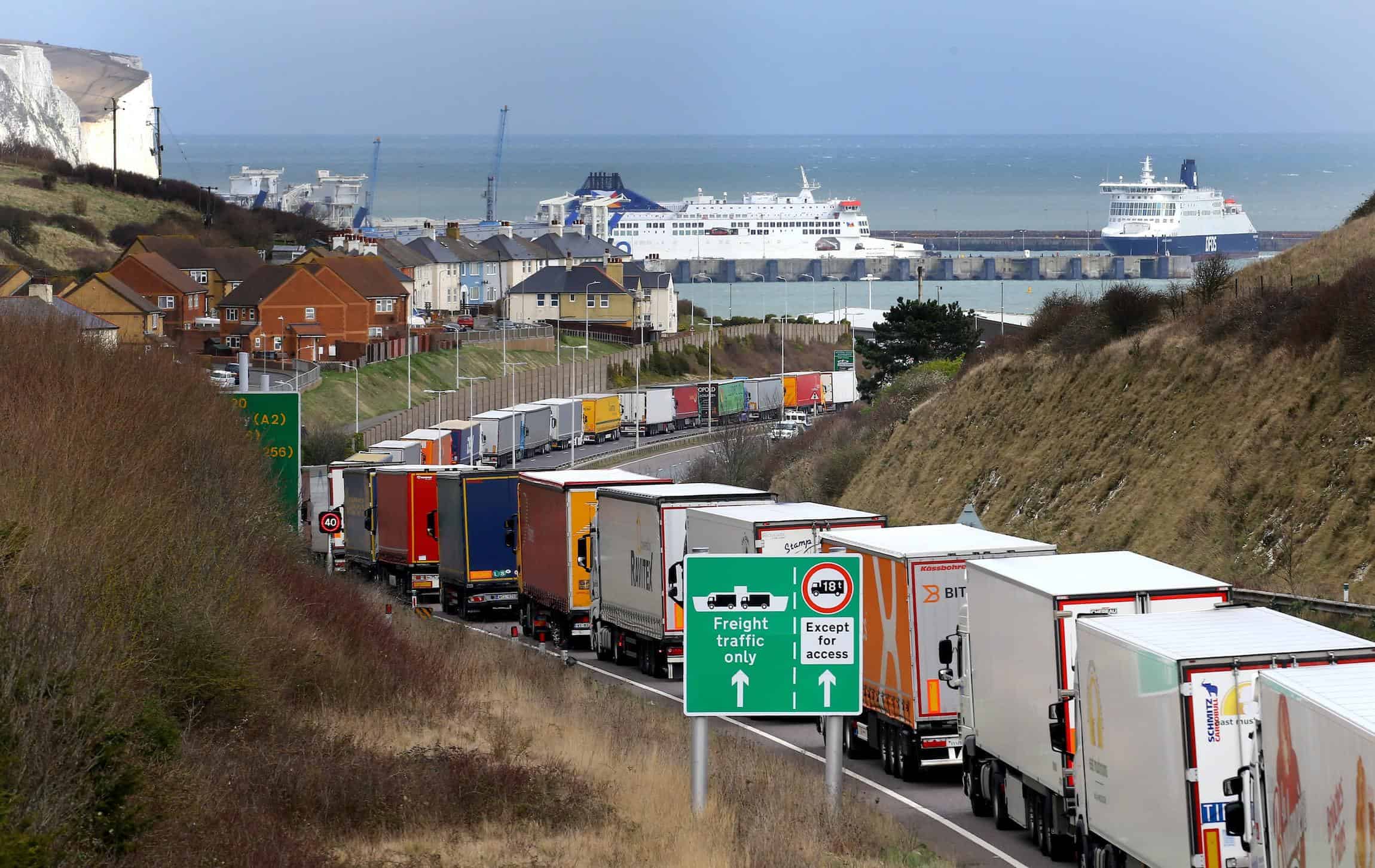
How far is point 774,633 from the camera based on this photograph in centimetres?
1559

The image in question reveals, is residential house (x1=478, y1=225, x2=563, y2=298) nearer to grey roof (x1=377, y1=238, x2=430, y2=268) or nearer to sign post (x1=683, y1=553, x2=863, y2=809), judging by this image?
grey roof (x1=377, y1=238, x2=430, y2=268)

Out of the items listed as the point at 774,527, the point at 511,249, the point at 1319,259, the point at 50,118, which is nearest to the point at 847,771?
the point at 774,527

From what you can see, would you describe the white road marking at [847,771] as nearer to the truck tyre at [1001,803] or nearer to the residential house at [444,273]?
the truck tyre at [1001,803]

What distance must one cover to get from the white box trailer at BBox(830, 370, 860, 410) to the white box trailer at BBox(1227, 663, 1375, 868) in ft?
323

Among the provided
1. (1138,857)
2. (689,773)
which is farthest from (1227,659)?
(689,773)

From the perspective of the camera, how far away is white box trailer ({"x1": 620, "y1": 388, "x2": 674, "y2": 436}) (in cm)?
9750

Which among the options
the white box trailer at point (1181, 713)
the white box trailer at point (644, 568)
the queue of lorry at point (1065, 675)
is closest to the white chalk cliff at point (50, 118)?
the white box trailer at point (644, 568)

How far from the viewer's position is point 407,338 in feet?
338

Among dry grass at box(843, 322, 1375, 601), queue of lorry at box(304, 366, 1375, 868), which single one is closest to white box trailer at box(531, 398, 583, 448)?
dry grass at box(843, 322, 1375, 601)

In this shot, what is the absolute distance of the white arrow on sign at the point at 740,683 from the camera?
1549 cm

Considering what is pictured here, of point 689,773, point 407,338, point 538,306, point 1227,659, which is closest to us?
point 1227,659

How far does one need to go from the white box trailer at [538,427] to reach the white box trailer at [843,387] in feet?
83.9

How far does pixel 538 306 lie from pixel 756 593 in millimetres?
121408

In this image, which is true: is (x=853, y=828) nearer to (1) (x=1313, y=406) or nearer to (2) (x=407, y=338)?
(1) (x=1313, y=406)
